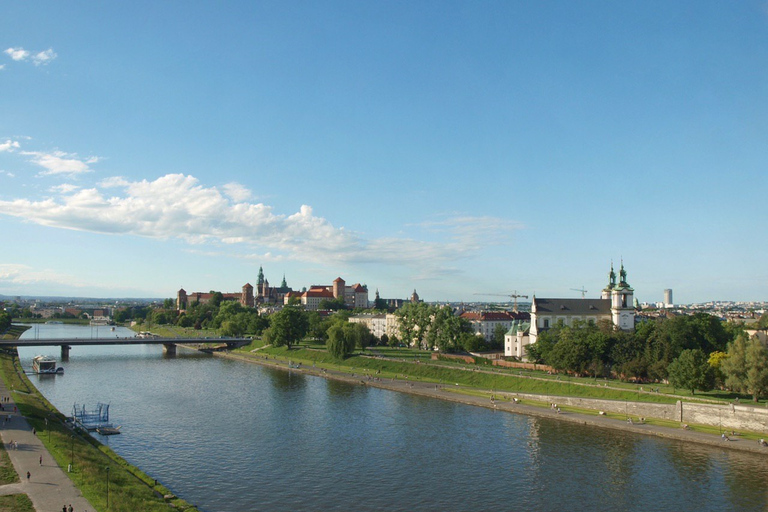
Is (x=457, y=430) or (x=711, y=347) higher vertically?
(x=711, y=347)

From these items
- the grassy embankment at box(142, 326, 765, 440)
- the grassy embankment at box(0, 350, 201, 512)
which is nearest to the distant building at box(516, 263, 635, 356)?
the grassy embankment at box(142, 326, 765, 440)

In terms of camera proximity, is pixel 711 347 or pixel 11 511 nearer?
pixel 11 511

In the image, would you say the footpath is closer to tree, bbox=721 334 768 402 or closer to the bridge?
tree, bbox=721 334 768 402

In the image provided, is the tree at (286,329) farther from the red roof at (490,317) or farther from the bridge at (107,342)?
the red roof at (490,317)

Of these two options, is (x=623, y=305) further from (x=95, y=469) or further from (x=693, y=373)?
(x=95, y=469)

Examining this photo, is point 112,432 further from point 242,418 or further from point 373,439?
point 373,439

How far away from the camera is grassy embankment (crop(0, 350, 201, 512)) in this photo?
90.3ft

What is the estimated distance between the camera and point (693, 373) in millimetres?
50312

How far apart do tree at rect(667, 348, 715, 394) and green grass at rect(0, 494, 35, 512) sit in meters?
48.0

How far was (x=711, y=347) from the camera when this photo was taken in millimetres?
66062

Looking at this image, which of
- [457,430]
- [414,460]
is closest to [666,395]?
[457,430]

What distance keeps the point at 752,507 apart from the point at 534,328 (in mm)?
51974

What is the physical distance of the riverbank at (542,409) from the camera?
42.7 metres

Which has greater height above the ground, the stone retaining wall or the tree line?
the tree line
